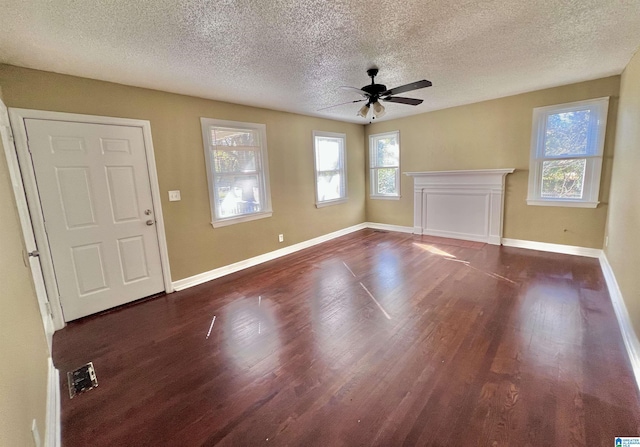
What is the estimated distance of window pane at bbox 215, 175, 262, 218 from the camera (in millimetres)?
4141

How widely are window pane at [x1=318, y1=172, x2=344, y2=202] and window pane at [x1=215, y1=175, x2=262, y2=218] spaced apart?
1.54 m

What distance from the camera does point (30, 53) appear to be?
7.67 feet

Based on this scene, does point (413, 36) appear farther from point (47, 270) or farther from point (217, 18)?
point (47, 270)

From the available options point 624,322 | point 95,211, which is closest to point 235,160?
point 95,211

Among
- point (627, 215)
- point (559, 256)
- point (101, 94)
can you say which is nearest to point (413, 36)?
point (627, 215)

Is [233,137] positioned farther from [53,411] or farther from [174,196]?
[53,411]

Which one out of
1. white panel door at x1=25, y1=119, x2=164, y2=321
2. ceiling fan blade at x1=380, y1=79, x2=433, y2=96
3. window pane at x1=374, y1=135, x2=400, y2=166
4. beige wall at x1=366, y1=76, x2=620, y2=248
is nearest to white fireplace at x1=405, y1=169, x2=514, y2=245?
beige wall at x1=366, y1=76, x2=620, y2=248

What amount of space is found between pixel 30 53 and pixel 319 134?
4.03 m

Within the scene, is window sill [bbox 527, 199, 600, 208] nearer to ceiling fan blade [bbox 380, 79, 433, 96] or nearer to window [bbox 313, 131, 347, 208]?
ceiling fan blade [bbox 380, 79, 433, 96]

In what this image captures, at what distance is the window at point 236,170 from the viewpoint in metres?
3.99

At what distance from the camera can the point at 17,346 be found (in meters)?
1.35

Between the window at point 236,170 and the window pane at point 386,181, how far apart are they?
9.85ft

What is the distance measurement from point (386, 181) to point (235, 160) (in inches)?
142

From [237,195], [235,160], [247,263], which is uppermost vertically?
[235,160]
